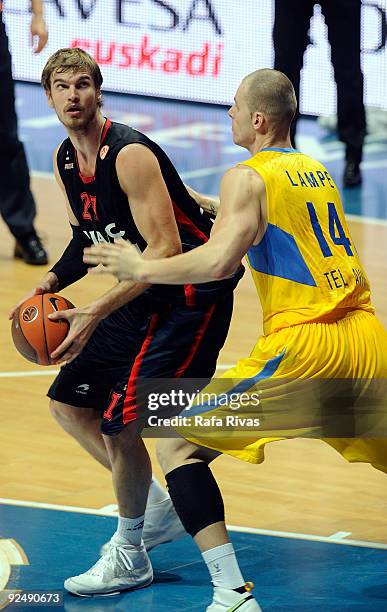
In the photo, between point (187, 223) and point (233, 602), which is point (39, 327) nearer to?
point (187, 223)

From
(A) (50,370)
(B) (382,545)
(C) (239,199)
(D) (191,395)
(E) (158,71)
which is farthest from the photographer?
(E) (158,71)

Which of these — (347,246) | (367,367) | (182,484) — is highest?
(347,246)

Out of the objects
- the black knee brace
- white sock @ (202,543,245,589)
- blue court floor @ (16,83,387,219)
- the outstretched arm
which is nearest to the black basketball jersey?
the outstretched arm

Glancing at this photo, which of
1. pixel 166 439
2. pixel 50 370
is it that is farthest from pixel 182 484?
pixel 50 370

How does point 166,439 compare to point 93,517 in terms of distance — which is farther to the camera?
point 93,517

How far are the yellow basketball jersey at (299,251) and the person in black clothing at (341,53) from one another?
617 centimetres

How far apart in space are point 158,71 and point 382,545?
9.69 metres

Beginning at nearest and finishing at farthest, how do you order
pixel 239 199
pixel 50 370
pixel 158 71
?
pixel 239 199, pixel 50 370, pixel 158 71

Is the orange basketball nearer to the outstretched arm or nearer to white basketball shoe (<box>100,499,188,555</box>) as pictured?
the outstretched arm

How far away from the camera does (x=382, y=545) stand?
5.60 metres

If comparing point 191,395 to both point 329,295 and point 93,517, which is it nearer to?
point 329,295

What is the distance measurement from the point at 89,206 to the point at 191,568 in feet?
4.52

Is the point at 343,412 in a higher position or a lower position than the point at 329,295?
lower

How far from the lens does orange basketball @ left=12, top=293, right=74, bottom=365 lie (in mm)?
5191
